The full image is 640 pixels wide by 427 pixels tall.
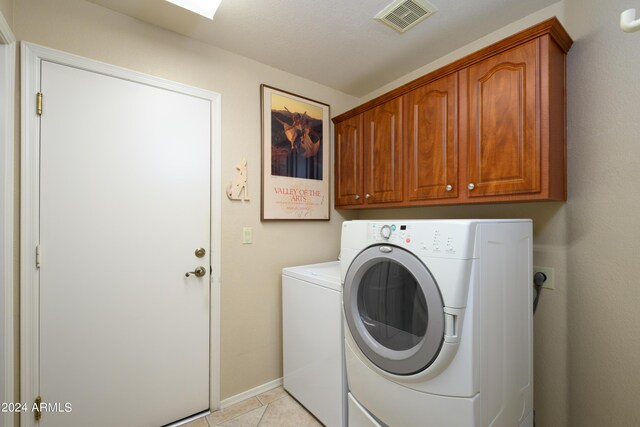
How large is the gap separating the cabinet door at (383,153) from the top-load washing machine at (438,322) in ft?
2.06

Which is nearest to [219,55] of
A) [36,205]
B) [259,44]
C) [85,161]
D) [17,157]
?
[259,44]

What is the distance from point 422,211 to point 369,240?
0.96m

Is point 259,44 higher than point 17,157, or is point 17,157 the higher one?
point 259,44

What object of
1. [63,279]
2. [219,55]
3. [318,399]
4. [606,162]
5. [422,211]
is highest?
[219,55]

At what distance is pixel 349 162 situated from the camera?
2.29 metres

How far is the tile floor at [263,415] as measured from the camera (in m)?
1.71

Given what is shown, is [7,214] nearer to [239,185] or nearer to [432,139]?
[239,185]

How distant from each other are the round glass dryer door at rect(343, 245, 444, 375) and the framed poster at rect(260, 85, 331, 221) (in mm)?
919

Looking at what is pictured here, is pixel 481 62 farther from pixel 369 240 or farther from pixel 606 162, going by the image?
pixel 369 240

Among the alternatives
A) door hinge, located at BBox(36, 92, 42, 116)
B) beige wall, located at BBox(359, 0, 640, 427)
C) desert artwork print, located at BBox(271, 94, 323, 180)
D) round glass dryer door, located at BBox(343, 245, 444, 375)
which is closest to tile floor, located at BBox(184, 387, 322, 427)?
round glass dryer door, located at BBox(343, 245, 444, 375)

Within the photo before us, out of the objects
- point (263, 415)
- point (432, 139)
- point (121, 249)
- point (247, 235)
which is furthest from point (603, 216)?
point (121, 249)

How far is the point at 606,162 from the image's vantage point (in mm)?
1297

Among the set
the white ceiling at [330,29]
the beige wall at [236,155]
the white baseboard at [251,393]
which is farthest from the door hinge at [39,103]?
the white baseboard at [251,393]

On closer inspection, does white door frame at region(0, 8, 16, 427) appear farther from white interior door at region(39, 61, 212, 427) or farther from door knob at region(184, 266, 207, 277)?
door knob at region(184, 266, 207, 277)
